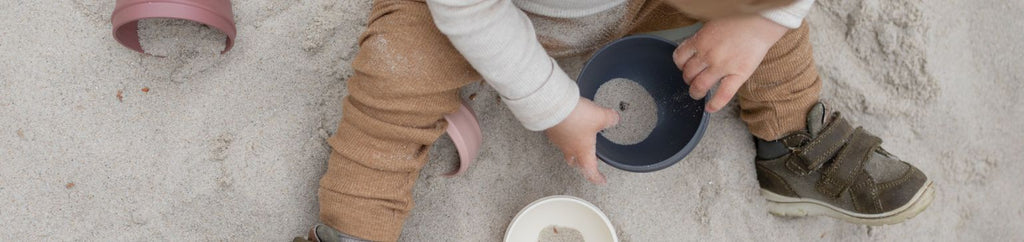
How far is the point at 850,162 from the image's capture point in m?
1.17

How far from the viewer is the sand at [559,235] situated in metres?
1.24

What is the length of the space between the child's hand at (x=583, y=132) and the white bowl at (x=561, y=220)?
90 millimetres

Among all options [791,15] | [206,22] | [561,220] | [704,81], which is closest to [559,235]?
[561,220]

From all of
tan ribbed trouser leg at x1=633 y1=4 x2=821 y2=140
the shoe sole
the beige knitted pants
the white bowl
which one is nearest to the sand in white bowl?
the beige knitted pants

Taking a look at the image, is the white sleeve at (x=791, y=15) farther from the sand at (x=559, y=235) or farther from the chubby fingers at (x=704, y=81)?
the sand at (x=559, y=235)

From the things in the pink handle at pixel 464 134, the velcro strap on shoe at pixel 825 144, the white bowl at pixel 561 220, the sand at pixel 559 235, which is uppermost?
the velcro strap on shoe at pixel 825 144

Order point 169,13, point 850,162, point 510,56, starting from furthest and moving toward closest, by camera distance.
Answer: point 850,162 < point 169,13 < point 510,56

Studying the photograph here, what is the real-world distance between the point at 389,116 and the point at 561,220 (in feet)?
1.17

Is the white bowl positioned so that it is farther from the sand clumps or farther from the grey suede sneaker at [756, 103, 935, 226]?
the sand clumps

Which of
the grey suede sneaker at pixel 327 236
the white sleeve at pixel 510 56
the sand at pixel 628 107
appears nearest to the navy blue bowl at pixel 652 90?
the sand at pixel 628 107

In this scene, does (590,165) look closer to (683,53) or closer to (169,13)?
(683,53)

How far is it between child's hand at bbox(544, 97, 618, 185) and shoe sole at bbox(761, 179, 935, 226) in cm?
34

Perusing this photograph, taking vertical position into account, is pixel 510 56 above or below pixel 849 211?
above

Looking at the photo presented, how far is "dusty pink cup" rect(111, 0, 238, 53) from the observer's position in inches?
41.6
